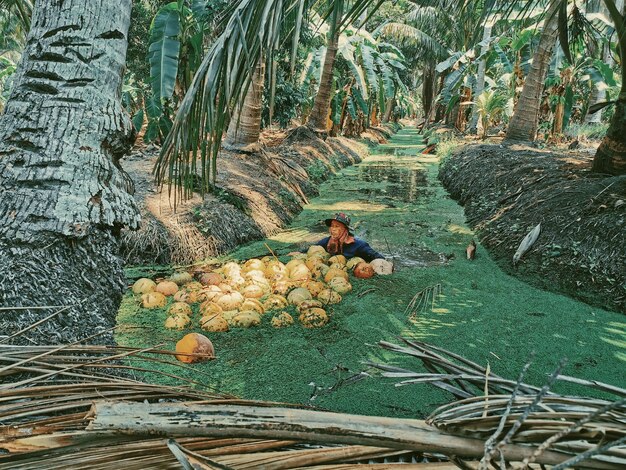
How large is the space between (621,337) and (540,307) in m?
0.58

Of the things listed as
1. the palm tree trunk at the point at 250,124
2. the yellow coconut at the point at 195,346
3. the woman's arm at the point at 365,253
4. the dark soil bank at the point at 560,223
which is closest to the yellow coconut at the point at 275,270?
the woman's arm at the point at 365,253

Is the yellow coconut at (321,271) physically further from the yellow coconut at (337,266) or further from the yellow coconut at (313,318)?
the yellow coconut at (313,318)

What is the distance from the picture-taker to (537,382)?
98.2 inches

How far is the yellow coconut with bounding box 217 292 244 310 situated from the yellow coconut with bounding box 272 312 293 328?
0.32 meters

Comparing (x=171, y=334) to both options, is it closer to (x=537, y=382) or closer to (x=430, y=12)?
(x=537, y=382)

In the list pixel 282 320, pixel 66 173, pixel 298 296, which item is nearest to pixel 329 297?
pixel 298 296

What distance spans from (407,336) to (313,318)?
0.67 metres

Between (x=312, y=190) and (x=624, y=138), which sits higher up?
(x=624, y=138)

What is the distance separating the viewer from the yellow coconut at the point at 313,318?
→ 10.2 ft

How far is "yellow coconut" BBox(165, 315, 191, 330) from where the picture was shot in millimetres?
2984

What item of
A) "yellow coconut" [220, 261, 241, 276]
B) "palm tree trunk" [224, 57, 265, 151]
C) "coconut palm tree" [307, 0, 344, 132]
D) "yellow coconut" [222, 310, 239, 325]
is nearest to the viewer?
"yellow coconut" [222, 310, 239, 325]

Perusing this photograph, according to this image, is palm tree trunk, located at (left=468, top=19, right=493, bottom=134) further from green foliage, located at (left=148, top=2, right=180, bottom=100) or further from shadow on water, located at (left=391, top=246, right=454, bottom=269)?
shadow on water, located at (left=391, top=246, right=454, bottom=269)

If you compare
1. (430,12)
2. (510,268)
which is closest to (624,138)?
(510,268)

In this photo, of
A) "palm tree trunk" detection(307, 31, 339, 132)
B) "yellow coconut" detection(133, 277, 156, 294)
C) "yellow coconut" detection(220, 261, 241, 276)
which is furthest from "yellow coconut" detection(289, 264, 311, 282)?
"palm tree trunk" detection(307, 31, 339, 132)
